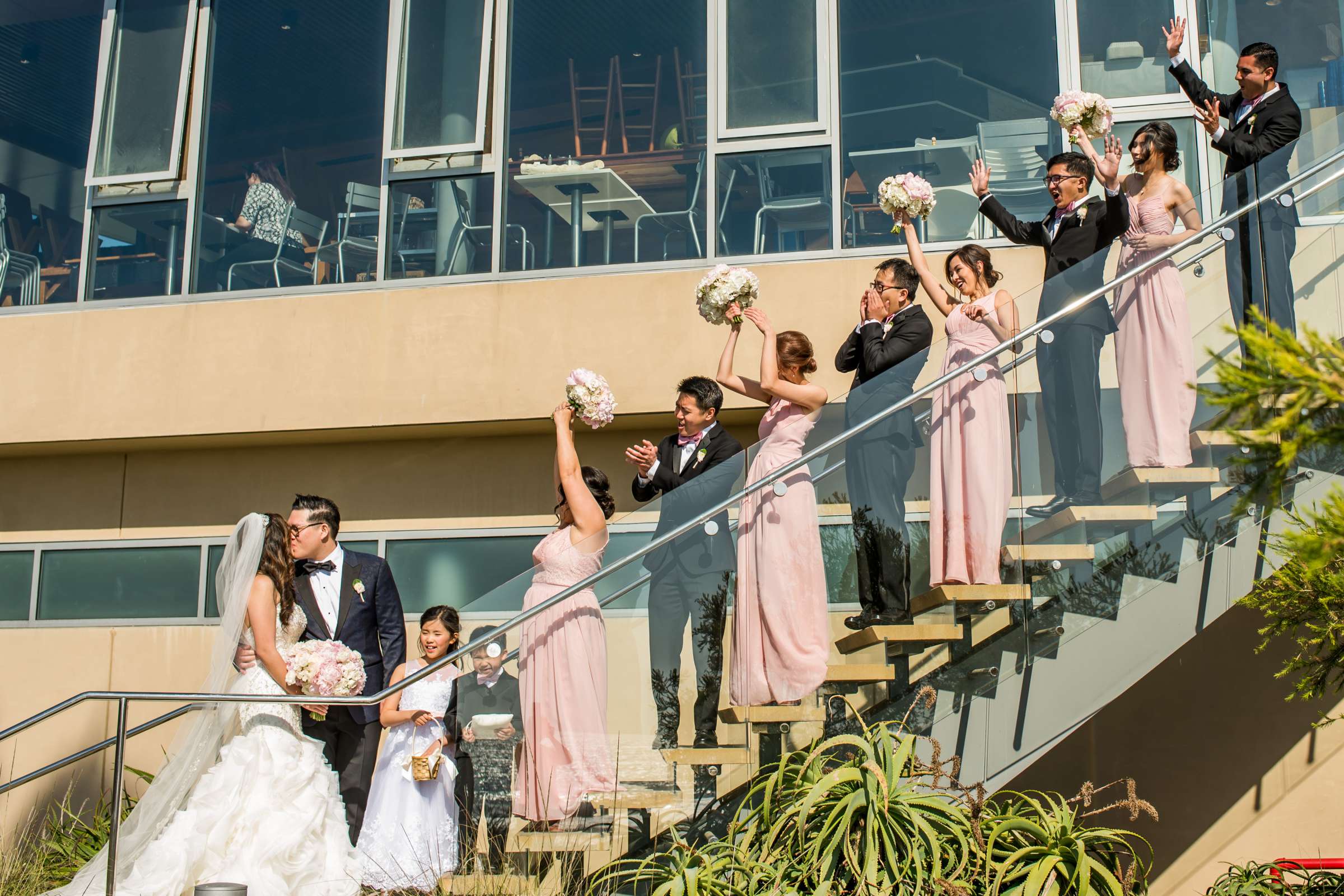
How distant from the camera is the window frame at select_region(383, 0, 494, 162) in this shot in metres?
8.83

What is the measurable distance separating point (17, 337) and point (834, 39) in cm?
598

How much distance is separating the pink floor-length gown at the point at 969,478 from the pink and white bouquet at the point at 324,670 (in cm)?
249

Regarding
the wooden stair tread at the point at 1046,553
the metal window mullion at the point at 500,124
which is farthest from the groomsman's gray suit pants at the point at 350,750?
the metal window mullion at the point at 500,124

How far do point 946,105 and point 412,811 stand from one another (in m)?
5.43

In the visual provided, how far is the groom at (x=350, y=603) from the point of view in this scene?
19.1 feet

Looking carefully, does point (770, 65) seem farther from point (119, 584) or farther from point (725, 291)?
point (119, 584)

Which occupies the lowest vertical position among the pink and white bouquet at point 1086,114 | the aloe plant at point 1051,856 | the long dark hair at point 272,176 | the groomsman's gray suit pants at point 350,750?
the aloe plant at point 1051,856

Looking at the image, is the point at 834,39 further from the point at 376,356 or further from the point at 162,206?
the point at 162,206

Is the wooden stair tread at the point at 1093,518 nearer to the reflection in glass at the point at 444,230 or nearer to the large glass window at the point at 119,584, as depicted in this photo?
the reflection in glass at the point at 444,230

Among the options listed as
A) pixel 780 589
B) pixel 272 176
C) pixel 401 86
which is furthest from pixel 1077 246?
pixel 272 176

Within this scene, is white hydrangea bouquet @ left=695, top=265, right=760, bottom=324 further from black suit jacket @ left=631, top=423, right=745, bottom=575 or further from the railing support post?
the railing support post

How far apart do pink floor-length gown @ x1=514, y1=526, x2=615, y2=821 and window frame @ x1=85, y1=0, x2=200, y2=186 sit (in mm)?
5750

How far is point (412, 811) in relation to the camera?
5.56 meters

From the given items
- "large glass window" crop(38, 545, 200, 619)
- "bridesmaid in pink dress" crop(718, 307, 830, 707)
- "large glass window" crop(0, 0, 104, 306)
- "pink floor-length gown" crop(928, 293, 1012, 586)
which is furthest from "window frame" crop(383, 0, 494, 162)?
"pink floor-length gown" crop(928, 293, 1012, 586)
